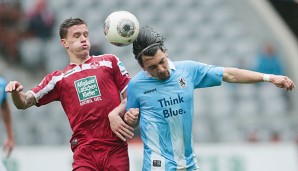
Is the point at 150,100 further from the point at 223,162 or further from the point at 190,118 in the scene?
the point at 223,162

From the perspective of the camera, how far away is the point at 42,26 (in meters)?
14.4

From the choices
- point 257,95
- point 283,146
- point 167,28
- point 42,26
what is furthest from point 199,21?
point 283,146

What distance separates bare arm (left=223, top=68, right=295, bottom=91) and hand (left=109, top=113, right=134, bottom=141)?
937mm

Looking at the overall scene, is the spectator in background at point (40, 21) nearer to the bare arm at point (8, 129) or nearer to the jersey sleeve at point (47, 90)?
the bare arm at point (8, 129)

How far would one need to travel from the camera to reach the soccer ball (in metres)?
6.65

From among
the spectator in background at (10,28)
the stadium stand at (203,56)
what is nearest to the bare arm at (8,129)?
the stadium stand at (203,56)

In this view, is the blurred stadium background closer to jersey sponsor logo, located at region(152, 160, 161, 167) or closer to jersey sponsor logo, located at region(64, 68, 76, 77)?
jersey sponsor logo, located at region(64, 68, 76, 77)

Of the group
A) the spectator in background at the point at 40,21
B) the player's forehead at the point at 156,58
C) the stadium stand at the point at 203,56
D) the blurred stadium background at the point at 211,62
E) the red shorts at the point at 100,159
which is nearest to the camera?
the player's forehead at the point at 156,58

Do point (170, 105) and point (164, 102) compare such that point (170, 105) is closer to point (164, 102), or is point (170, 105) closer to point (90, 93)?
point (164, 102)

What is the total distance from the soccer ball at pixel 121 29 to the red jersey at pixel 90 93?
16.9 inches

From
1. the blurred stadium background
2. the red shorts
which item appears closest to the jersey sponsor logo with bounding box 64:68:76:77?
the red shorts

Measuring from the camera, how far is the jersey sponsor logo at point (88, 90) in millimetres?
6996

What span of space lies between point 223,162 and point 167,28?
4574 mm

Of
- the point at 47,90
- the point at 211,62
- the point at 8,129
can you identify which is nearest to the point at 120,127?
the point at 47,90
